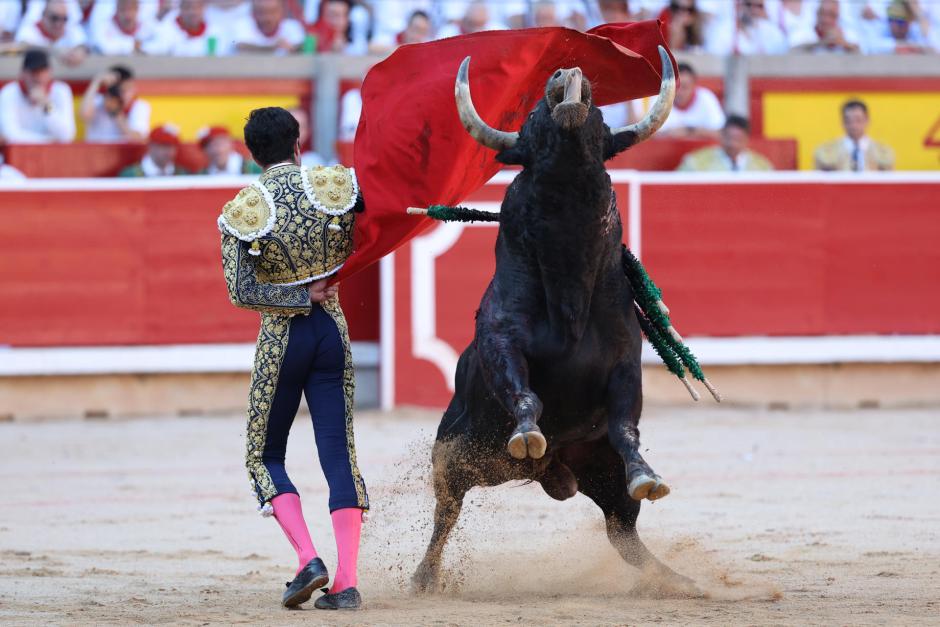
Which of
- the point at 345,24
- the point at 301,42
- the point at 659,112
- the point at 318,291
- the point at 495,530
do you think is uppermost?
the point at 659,112

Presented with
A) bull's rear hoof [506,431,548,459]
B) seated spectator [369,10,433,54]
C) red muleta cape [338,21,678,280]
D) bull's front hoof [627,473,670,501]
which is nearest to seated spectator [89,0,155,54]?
seated spectator [369,10,433,54]

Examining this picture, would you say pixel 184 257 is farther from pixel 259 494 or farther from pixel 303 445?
pixel 259 494

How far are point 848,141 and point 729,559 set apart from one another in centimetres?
526

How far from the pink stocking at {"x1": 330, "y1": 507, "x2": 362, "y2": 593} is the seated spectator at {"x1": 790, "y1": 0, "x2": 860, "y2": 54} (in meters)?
7.28

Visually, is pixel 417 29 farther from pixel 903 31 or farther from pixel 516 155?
pixel 516 155

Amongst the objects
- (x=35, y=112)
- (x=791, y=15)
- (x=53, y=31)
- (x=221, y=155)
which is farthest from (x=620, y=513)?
(x=791, y=15)

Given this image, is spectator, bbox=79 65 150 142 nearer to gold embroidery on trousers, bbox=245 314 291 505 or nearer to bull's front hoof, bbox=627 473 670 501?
gold embroidery on trousers, bbox=245 314 291 505

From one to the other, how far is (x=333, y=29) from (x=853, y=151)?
10.8 ft

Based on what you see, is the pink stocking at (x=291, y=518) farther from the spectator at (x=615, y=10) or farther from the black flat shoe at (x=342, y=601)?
the spectator at (x=615, y=10)

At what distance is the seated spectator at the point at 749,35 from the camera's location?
34.3 ft

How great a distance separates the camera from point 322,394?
409cm

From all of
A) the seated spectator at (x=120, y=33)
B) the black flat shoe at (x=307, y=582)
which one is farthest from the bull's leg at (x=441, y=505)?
the seated spectator at (x=120, y=33)

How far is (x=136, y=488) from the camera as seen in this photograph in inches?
267

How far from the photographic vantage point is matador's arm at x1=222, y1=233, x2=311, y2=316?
3.99 meters
